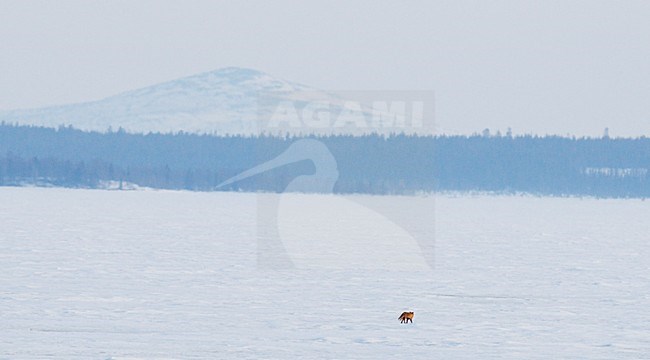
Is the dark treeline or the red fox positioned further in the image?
the dark treeline

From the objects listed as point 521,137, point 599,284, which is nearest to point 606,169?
point 521,137

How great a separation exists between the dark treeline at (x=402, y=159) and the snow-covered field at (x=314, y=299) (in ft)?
297

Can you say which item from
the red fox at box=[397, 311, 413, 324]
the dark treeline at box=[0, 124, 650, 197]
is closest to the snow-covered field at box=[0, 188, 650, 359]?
the red fox at box=[397, 311, 413, 324]

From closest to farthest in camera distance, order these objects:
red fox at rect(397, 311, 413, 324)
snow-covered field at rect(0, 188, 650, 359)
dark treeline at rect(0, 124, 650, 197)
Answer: snow-covered field at rect(0, 188, 650, 359) < red fox at rect(397, 311, 413, 324) < dark treeline at rect(0, 124, 650, 197)

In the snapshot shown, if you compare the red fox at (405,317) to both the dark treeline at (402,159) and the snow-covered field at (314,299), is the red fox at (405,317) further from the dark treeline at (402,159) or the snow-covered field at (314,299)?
the dark treeline at (402,159)

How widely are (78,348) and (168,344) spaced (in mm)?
861

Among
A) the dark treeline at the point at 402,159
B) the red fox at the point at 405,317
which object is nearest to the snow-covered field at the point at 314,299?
the red fox at the point at 405,317

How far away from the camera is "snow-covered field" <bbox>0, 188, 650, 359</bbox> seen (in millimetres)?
11188

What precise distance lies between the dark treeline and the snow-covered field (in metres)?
90.5

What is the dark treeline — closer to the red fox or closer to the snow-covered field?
the snow-covered field

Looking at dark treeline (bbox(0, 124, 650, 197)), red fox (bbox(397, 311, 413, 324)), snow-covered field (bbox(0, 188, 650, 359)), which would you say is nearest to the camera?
snow-covered field (bbox(0, 188, 650, 359))

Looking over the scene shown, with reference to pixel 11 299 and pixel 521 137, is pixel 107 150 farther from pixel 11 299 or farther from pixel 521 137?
pixel 11 299

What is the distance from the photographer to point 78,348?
10.7m

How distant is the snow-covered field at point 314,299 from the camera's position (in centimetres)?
1119
